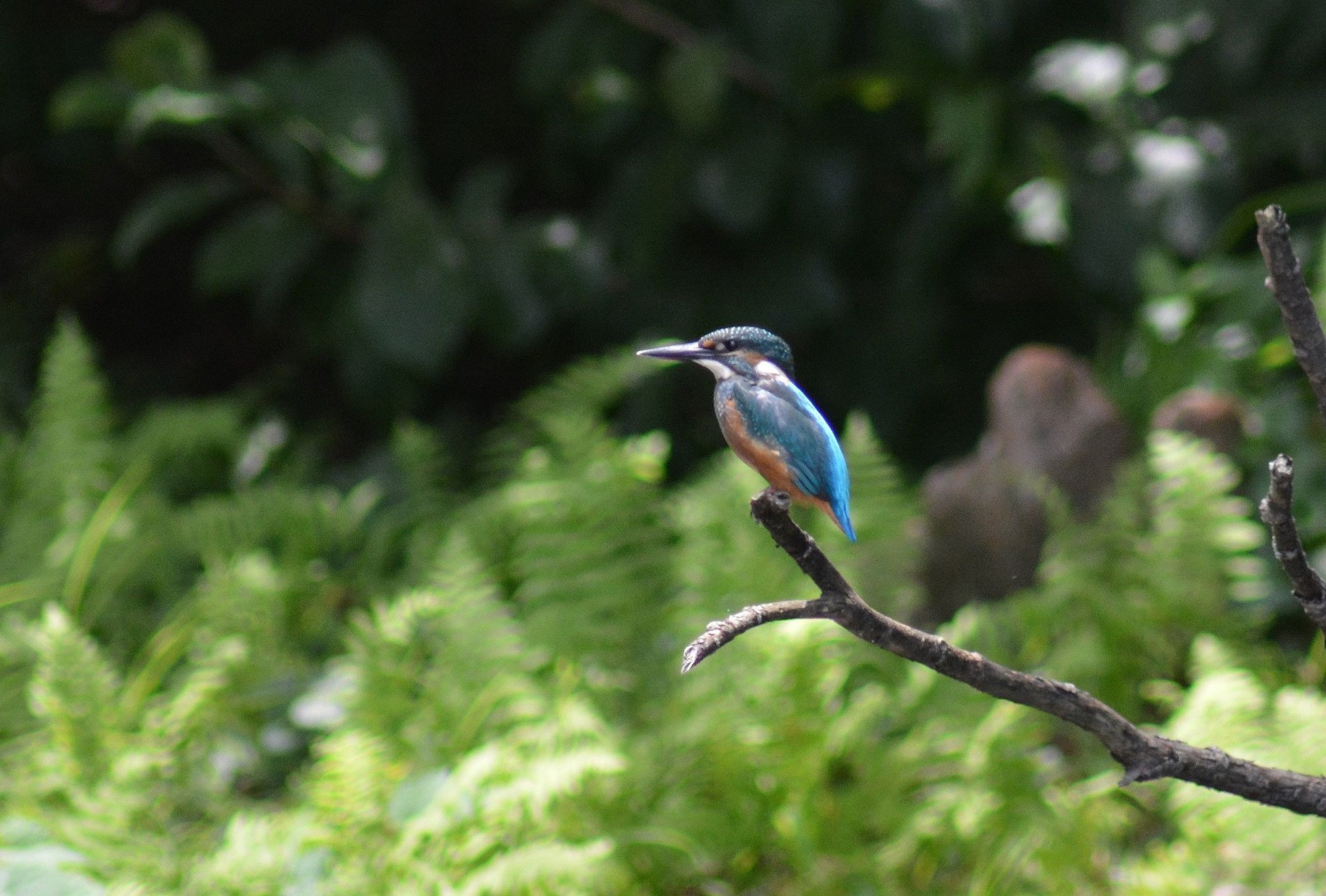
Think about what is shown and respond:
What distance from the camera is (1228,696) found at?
2.37 m

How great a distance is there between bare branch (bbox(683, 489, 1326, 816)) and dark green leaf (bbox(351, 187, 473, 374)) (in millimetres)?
2465

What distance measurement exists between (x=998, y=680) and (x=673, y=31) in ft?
10.2

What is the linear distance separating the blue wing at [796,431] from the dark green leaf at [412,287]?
2481mm

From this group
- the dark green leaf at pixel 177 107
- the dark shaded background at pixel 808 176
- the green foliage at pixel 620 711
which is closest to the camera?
the green foliage at pixel 620 711

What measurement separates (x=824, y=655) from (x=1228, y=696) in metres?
0.80

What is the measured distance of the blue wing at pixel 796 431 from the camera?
1036 millimetres

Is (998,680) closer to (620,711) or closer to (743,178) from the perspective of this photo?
(620,711)

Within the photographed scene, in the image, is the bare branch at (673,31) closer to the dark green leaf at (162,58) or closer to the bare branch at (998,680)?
the dark green leaf at (162,58)

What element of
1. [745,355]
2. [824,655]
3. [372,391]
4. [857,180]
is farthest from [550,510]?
[745,355]

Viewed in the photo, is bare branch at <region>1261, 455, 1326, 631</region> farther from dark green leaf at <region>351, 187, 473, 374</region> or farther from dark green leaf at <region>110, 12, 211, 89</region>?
dark green leaf at <region>110, 12, 211, 89</region>

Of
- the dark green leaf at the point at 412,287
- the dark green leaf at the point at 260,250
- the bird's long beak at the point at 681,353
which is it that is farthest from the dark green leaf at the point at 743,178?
the bird's long beak at the point at 681,353

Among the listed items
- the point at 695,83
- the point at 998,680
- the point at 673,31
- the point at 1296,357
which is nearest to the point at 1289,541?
the point at 1296,357

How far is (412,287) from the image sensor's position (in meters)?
3.51

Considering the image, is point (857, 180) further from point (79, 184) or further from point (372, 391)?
point (79, 184)
